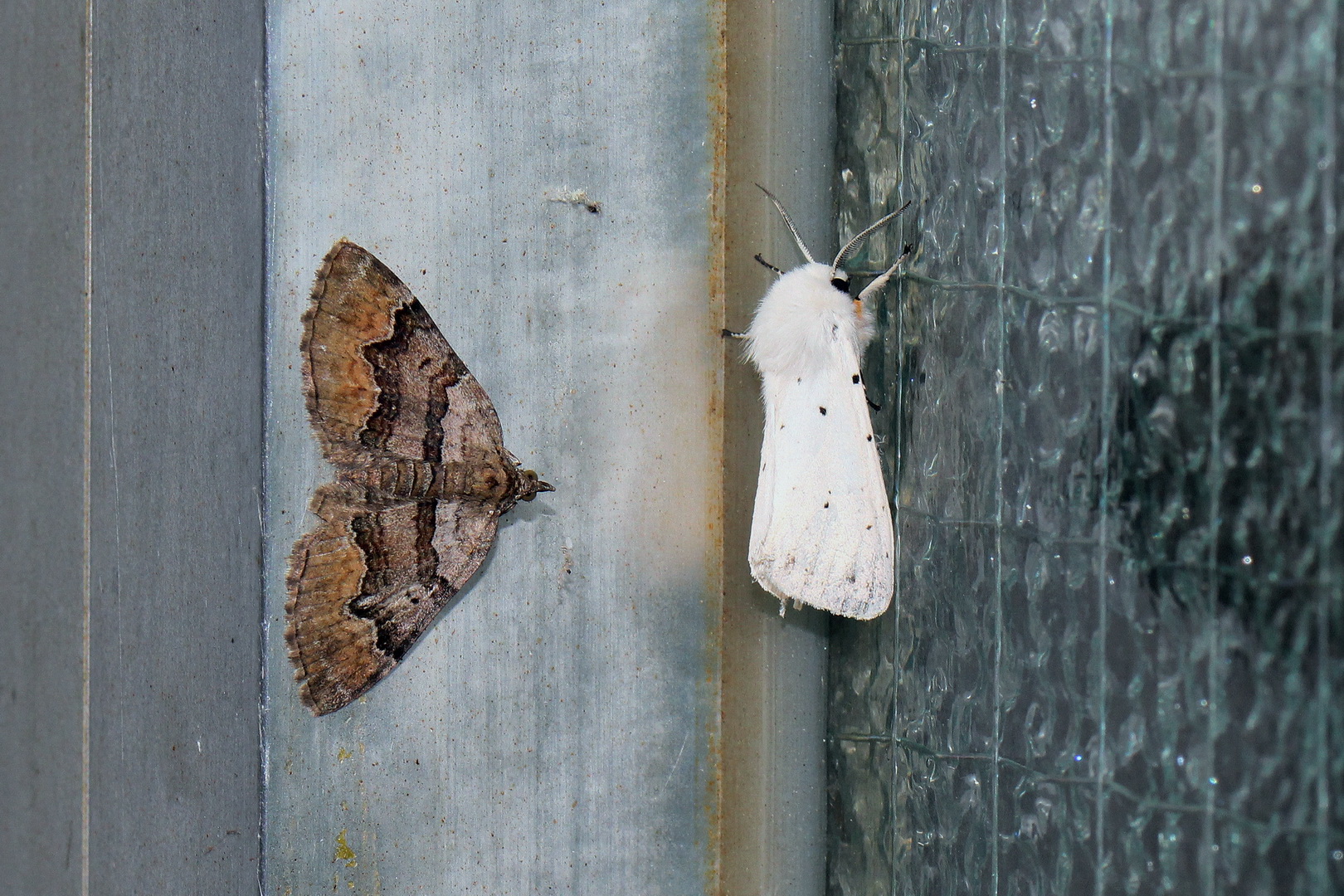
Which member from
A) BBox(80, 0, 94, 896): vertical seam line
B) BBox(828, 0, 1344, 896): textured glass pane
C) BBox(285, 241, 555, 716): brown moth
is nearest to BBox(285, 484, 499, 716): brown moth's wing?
BBox(285, 241, 555, 716): brown moth

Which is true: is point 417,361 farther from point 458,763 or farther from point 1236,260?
point 1236,260

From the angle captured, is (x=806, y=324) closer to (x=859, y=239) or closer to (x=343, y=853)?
(x=859, y=239)

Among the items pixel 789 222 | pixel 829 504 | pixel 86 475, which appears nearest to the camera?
pixel 86 475

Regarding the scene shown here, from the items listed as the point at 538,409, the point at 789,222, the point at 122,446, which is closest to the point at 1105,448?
the point at 789,222

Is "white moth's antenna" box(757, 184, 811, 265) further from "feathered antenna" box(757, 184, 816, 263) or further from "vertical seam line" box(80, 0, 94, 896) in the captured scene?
"vertical seam line" box(80, 0, 94, 896)

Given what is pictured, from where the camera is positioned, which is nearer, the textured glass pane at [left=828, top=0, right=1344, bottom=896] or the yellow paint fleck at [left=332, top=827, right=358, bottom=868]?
the textured glass pane at [left=828, top=0, right=1344, bottom=896]

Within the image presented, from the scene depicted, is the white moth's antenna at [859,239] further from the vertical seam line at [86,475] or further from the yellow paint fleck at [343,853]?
the yellow paint fleck at [343,853]
